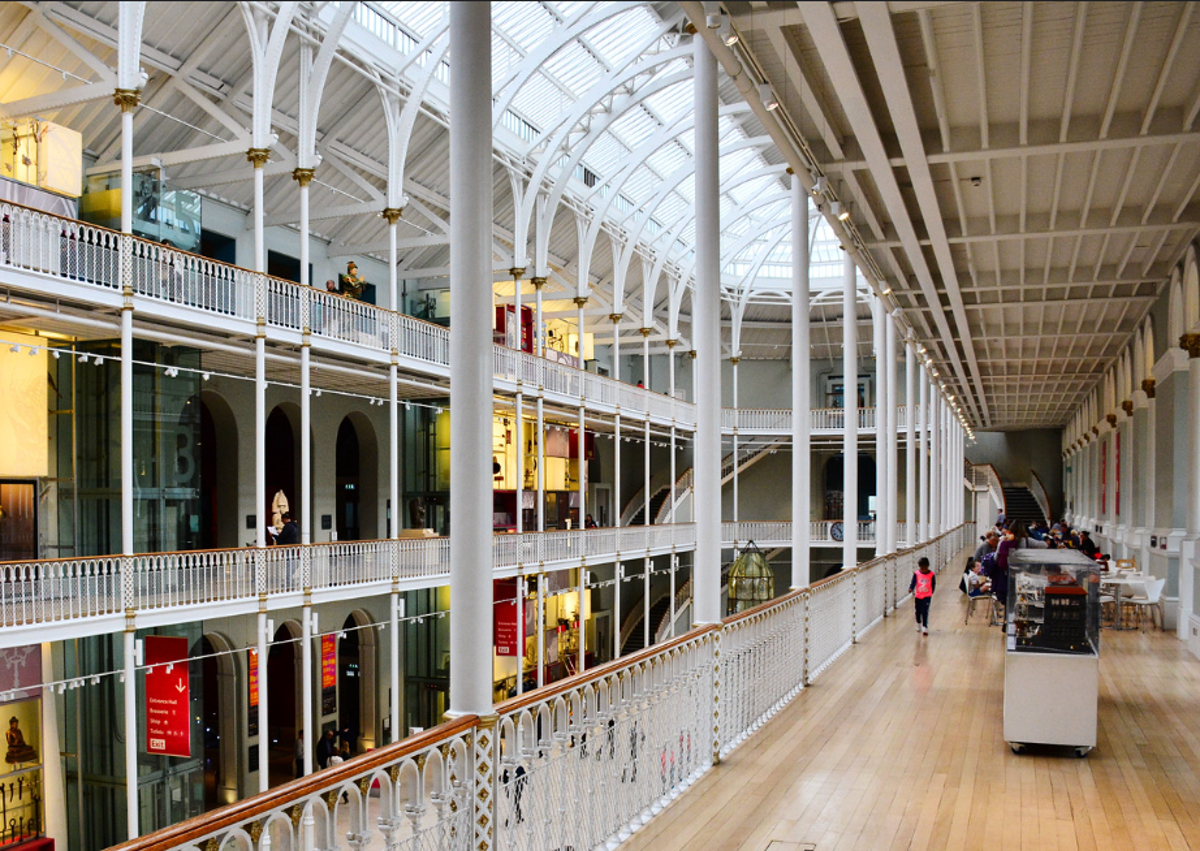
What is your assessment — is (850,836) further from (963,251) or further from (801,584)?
(963,251)

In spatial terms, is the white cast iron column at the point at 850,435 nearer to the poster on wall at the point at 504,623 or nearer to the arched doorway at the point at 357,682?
the poster on wall at the point at 504,623

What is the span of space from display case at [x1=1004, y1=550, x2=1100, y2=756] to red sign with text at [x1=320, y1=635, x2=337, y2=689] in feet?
54.7

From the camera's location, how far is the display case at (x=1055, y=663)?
804cm

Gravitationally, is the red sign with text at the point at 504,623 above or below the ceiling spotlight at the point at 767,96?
below

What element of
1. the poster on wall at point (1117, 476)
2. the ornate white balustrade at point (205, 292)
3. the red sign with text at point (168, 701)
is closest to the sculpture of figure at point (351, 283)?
the ornate white balustrade at point (205, 292)

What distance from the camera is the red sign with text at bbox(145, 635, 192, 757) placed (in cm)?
1672

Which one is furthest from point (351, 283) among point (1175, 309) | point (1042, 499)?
point (1042, 499)

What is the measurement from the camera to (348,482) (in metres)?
25.3

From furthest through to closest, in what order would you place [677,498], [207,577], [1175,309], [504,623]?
[677,498], [504,623], [207,577], [1175,309]

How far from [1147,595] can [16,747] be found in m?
17.7

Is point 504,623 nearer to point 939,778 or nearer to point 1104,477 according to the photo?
point 1104,477

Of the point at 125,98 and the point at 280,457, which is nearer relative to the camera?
the point at 125,98

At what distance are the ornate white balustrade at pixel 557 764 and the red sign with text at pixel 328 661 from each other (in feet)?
42.8

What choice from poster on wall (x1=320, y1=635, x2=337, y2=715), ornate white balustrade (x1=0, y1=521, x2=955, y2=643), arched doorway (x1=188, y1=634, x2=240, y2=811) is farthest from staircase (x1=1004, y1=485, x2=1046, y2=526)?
arched doorway (x1=188, y1=634, x2=240, y2=811)
